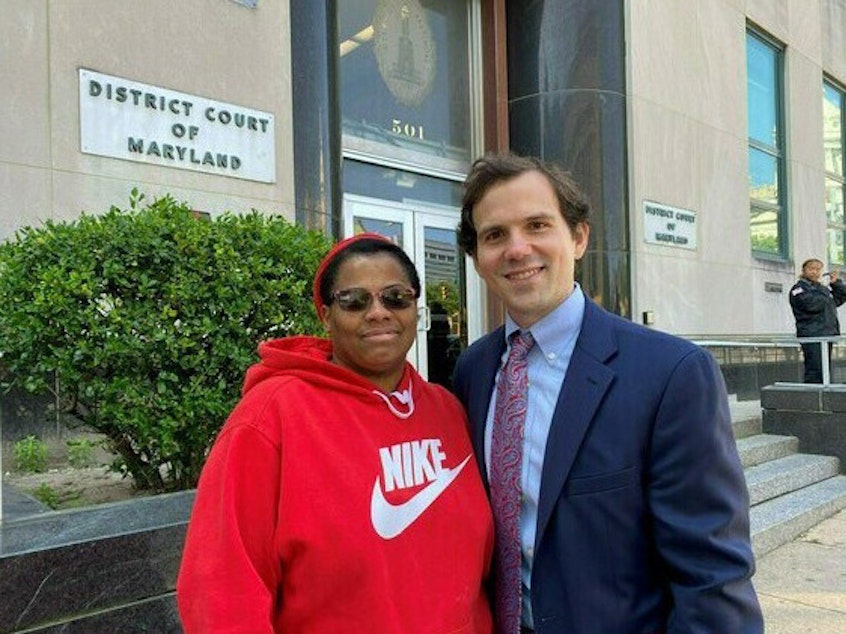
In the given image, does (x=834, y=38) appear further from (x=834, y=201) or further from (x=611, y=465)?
(x=611, y=465)

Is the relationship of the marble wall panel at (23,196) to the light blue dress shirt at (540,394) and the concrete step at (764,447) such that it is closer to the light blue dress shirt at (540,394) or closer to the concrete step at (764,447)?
the light blue dress shirt at (540,394)

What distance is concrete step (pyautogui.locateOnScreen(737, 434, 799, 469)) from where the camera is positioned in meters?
6.47

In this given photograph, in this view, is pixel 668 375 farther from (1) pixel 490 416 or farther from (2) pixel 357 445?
(2) pixel 357 445

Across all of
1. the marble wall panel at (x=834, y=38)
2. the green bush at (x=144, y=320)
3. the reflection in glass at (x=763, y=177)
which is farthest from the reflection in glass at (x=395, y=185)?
the marble wall panel at (x=834, y=38)

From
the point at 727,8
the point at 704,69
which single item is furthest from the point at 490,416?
the point at 727,8

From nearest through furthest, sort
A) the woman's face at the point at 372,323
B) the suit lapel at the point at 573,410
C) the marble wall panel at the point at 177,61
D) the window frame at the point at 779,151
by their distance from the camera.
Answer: the suit lapel at the point at 573,410 < the woman's face at the point at 372,323 < the marble wall panel at the point at 177,61 < the window frame at the point at 779,151

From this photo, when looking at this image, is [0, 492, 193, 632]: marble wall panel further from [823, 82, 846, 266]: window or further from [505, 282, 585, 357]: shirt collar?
[823, 82, 846, 266]: window

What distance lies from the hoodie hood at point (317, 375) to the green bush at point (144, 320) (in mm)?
1197

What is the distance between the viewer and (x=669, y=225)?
10031mm

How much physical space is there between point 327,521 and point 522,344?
61cm

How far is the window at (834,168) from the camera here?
14828 mm

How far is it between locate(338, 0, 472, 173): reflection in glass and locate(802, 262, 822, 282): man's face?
4395 millimetres

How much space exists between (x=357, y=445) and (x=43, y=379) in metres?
1.86

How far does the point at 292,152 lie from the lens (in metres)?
6.21
